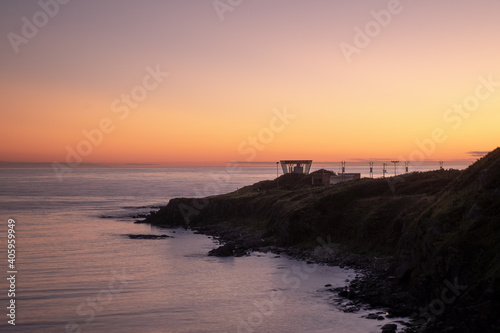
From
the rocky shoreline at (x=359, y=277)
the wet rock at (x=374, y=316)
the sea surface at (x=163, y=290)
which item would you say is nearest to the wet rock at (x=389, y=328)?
the rocky shoreline at (x=359, y=277)

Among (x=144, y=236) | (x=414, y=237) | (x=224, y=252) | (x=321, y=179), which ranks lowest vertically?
(x=144, y=236)

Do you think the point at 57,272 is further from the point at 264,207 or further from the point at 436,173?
the point at 436,173

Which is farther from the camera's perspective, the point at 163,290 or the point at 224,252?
the point at 224,252

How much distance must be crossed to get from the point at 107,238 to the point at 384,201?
46.6 metres

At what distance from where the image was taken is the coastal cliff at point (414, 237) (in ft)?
87.7

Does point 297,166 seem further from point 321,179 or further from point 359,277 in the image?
point 359,277

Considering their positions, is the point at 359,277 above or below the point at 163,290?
above

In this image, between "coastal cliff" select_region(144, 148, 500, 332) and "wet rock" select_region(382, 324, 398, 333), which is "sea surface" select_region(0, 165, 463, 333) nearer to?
"wet rock" select_region(382, 324, 398, 333)

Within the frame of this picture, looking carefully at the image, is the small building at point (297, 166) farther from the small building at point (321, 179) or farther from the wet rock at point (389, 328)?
the wet rock at point (389, 328)

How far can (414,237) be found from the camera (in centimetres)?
3691

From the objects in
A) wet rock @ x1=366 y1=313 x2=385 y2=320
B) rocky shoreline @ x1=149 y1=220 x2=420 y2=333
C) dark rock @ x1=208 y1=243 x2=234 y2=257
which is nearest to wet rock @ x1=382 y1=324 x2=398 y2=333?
rocky shoreline @ x1=149 y1=220 x2=420 y2=333

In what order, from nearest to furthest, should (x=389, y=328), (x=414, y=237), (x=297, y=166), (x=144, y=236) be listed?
(x=389, y=328) → (x=414, y=237) → (x=144, y=236) → (x=297, y=166)

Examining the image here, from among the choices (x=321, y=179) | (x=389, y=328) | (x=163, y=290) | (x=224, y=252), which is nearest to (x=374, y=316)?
(x=389, y=328)

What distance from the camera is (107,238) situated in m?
77.1
